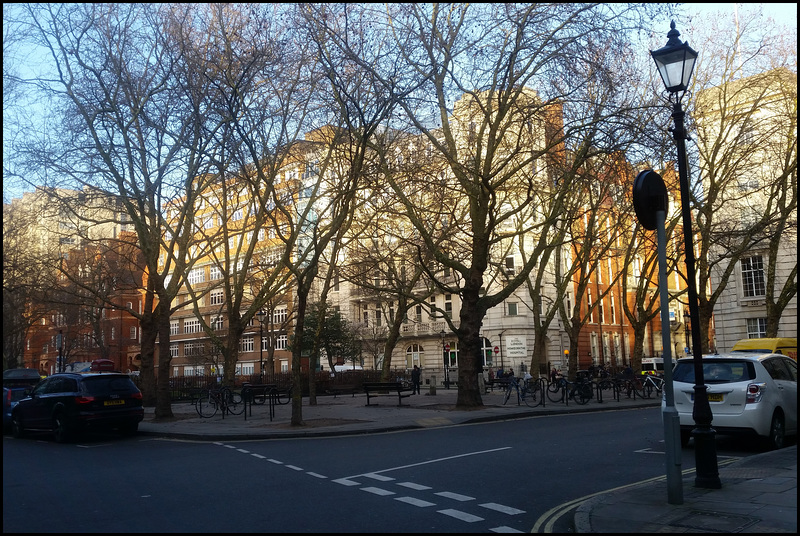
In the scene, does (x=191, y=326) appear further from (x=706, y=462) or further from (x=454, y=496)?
(x=706, y=462)

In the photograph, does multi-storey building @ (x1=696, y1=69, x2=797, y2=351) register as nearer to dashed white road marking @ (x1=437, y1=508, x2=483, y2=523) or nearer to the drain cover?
the drain cover

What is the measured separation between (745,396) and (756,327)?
44.9 m

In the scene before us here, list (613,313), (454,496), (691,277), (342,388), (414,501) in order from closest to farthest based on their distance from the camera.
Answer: (414,501) < (454,496) < (691,277) < (342,388) < (613,313)

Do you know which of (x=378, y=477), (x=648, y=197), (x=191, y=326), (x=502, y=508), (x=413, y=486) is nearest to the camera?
(x=502, y=508)

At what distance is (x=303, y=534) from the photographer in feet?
21.7

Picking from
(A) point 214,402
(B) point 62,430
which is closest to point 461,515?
(B) point 62,430

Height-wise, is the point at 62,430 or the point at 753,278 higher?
the point at 753,278

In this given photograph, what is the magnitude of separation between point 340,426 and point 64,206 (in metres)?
13.8

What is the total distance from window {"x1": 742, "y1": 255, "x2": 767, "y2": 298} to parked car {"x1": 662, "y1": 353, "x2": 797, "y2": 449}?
4355 cm

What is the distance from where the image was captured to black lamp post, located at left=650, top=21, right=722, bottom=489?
8312 mm

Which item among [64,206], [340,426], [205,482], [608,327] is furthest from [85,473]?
[608,327]

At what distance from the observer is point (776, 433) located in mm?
12227

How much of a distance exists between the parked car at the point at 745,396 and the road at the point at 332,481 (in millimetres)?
622

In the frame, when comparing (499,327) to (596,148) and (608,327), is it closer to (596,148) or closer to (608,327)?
(608,327)
